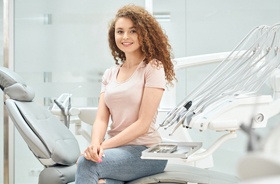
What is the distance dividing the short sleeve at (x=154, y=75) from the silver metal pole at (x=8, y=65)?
7.66 feet

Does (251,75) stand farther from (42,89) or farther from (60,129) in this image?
(42,89)

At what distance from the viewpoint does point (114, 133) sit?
1729 mm

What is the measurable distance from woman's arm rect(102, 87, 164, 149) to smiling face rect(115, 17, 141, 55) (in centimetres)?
22

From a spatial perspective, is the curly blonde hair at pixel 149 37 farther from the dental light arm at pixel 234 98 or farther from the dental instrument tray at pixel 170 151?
the dental instrument tray at pixel 170 151

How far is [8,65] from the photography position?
3.63m

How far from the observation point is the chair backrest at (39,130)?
1.86 metres

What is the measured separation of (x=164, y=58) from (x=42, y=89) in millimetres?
2172

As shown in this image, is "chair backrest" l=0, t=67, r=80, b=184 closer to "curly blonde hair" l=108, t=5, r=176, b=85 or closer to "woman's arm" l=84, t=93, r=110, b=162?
"woman's arm" l=84, t=93, r=110, b=162

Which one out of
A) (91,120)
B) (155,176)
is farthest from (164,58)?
(91,120)

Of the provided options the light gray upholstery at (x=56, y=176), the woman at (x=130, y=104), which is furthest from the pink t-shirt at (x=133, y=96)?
→ the light gray upholstery at (x=56, y=176)

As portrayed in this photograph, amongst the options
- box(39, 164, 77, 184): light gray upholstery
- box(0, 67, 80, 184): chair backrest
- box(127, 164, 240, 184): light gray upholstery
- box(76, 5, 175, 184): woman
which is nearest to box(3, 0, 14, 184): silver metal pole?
box(0, 67, 80, 184): chair backrest

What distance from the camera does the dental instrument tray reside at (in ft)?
4.45

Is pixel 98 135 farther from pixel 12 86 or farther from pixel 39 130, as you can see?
pixel 12 86

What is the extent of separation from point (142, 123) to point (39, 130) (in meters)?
0.59
